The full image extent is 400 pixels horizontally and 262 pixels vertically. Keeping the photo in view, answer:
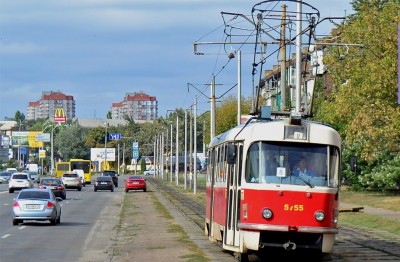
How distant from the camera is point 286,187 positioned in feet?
61.2

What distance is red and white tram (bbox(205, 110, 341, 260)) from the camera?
1861cm

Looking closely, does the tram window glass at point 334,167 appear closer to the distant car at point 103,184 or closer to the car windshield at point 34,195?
the car windshield at point 34,195

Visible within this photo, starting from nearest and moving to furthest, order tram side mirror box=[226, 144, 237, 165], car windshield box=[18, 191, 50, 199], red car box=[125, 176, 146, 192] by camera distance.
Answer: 1. tram side mirror box=[226, 144, 237, 165]
2. car windshield box=[18, 191, 50, 199]
3. red car box=[125, 176, 146, 192]

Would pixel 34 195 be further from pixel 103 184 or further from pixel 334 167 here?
pixel 103 184

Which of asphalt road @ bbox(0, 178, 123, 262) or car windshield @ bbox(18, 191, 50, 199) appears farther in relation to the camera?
car windshield @ bbox(18, 191, 50, 199)

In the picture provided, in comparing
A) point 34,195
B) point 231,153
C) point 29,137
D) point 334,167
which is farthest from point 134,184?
point 29,137

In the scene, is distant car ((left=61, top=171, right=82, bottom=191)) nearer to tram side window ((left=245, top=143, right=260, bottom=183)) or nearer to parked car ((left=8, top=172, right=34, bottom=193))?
parked car ((left=8, top=172, right=34, bottom=193))

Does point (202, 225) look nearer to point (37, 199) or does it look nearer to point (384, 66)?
point (37, 199)

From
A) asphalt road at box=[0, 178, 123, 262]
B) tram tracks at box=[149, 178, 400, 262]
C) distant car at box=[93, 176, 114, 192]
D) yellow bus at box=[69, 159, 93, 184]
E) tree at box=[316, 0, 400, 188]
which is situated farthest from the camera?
yellow bus at box=[69, 159, 93, 184]

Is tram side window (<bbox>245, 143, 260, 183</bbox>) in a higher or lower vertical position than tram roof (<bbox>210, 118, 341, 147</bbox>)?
lower

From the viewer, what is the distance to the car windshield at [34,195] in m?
35.3

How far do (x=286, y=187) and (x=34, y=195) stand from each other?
61.7 ft

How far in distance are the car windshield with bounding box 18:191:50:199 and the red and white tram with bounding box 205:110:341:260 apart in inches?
665

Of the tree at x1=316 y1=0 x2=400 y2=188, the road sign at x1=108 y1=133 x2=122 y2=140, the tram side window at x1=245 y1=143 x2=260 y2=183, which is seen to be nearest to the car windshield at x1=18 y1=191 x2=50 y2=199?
the tree at x1=316 y1=0 x2=400 y2=188
